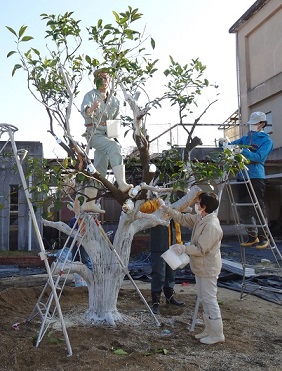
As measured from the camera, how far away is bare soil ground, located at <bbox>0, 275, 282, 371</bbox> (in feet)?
12.5

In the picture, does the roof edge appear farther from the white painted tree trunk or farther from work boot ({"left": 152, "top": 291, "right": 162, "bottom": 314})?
work boot ({"left": 152, "top": 291, "right": 162, "bottom": 314})

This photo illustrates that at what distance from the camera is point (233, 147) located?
5.25 meters

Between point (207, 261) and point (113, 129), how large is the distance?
1.63 m

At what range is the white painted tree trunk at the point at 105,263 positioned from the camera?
509 cm

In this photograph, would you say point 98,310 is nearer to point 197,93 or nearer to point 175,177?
point 175,177

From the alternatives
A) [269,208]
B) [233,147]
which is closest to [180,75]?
[233,147]

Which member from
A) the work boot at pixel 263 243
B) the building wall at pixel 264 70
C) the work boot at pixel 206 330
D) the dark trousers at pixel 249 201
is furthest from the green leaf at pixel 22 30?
the building wall at pixel 264 70

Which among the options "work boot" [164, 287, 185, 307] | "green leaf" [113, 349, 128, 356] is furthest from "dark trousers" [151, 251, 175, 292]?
"green leaf" [113, 349, 128, 356]

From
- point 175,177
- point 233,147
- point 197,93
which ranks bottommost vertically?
point 175,177

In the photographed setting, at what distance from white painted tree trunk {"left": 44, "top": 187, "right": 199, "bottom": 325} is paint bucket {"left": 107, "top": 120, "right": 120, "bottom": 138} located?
2.66 ft

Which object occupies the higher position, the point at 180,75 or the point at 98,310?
the point at 180,75

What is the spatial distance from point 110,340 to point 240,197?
311 centimetres

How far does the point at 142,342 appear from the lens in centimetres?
444

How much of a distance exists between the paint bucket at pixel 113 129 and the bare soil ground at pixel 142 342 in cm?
202
